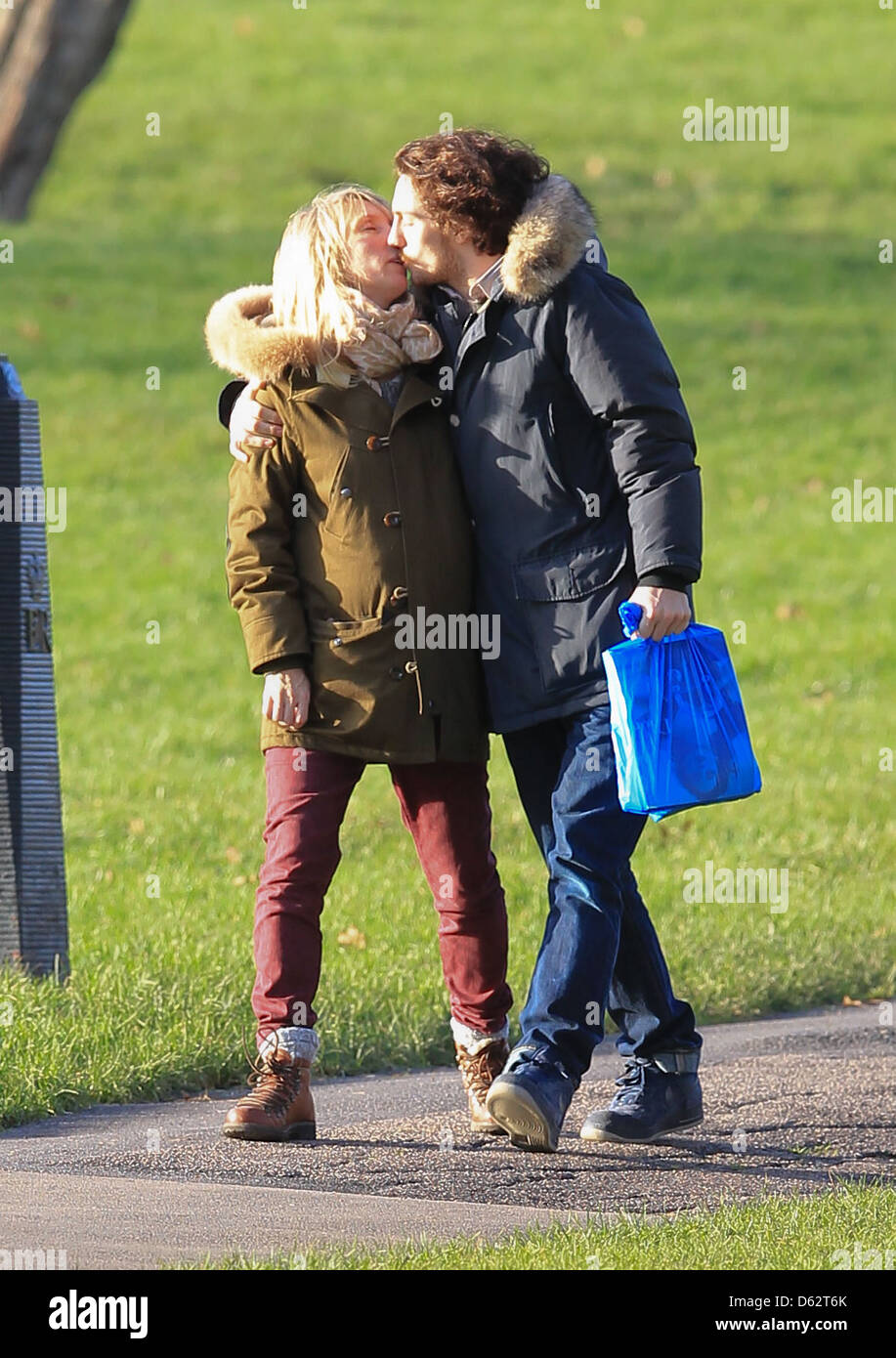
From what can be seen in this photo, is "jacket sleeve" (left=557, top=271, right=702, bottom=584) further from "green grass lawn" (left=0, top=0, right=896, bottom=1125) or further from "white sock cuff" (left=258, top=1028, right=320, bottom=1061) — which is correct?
"green grass lawn" (left=0, top=0, right=896, bottom=1125)

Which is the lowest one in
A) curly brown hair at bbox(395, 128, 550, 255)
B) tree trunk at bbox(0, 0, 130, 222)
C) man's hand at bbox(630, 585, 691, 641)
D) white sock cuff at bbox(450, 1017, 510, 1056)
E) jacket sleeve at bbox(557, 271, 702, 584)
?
white sock cuff at bbox(450, 1017, 510, 1056)

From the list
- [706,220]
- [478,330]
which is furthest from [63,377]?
[478,330]

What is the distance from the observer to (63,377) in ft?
53.9

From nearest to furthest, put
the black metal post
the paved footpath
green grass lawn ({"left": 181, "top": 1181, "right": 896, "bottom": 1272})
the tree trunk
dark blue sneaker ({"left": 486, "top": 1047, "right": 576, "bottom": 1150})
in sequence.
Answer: green grass lawn ({"left": 181, "top": 1181, "right": 896, "bottom": 1272}) < the paved footpath < dark blue sneaker ({"left": 486, "top": 1047, "right": 576, "bottom": 1150}) < the black metal post < the tree trunk

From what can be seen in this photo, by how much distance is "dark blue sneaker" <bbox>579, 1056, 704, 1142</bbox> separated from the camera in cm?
509

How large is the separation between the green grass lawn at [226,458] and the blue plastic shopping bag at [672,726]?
1.86 meters

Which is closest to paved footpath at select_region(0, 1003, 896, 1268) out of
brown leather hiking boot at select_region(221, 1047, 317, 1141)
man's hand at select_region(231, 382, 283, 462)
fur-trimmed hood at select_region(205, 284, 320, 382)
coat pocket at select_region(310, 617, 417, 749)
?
brown leather hiking boot at select_region(221, 1047, 317, 1141)

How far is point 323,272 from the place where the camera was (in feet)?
16.1

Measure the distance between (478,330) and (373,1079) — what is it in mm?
2255

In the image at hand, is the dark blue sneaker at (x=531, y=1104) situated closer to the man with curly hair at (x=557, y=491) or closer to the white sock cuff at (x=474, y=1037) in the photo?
the man with curly hair at (x=557, y=491)

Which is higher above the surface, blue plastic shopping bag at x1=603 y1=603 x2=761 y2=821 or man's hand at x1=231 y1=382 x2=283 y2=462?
man's hand at x1=231 y1=382 x2=283 y2=462

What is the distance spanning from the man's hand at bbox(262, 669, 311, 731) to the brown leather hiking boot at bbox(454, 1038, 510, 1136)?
871mm

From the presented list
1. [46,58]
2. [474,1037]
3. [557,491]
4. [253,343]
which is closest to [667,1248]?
[474,1037]
